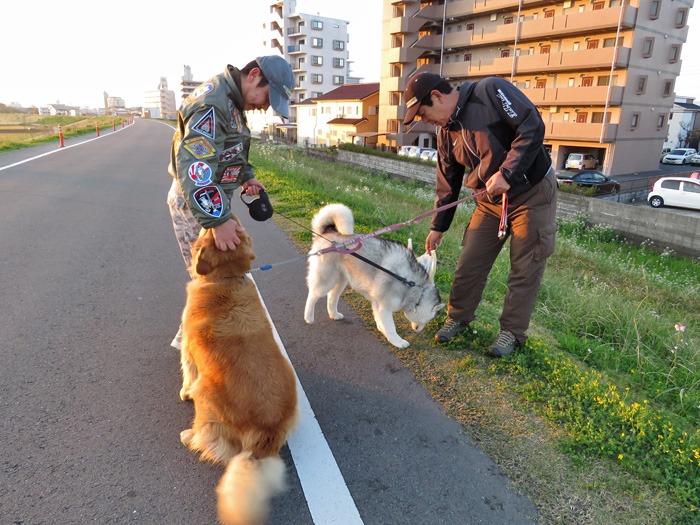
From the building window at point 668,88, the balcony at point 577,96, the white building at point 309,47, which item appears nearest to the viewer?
the balcony at point 577,96

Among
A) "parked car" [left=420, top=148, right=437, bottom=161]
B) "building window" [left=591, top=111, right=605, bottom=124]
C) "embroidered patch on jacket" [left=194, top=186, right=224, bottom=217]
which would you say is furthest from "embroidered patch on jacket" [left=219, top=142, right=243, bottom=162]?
"building window" [left=591, top=111, right=605, bottom=124]

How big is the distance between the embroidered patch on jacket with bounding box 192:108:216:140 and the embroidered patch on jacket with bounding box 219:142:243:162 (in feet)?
0.74

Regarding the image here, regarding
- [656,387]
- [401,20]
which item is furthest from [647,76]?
[656,387]

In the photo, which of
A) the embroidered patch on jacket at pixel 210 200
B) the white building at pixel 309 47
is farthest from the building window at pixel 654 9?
the white building at pixel 309 47

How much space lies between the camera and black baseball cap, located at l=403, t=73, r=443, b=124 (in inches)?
125

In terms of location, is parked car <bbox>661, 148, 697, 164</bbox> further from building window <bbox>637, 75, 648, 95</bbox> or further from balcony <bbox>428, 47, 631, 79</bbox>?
balcony <bbox>428, 47, 631, 79</bbox>

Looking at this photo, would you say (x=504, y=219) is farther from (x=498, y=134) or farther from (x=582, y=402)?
(x=582, y=402)

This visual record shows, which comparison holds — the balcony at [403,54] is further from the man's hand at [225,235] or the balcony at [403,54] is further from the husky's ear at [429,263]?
the man's hand at [225,235]

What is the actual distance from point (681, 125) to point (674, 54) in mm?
18354

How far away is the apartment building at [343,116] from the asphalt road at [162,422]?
38.0m

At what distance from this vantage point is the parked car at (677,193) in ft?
68.8

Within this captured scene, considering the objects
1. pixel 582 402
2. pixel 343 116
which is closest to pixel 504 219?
pixel 582 402

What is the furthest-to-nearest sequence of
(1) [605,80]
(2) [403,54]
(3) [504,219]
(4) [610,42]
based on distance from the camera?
1. (2) [403,54]
2. (1) [605,80]
3. (4) [610,42]
4. (3) [504,219]

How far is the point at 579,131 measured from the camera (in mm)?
29188
